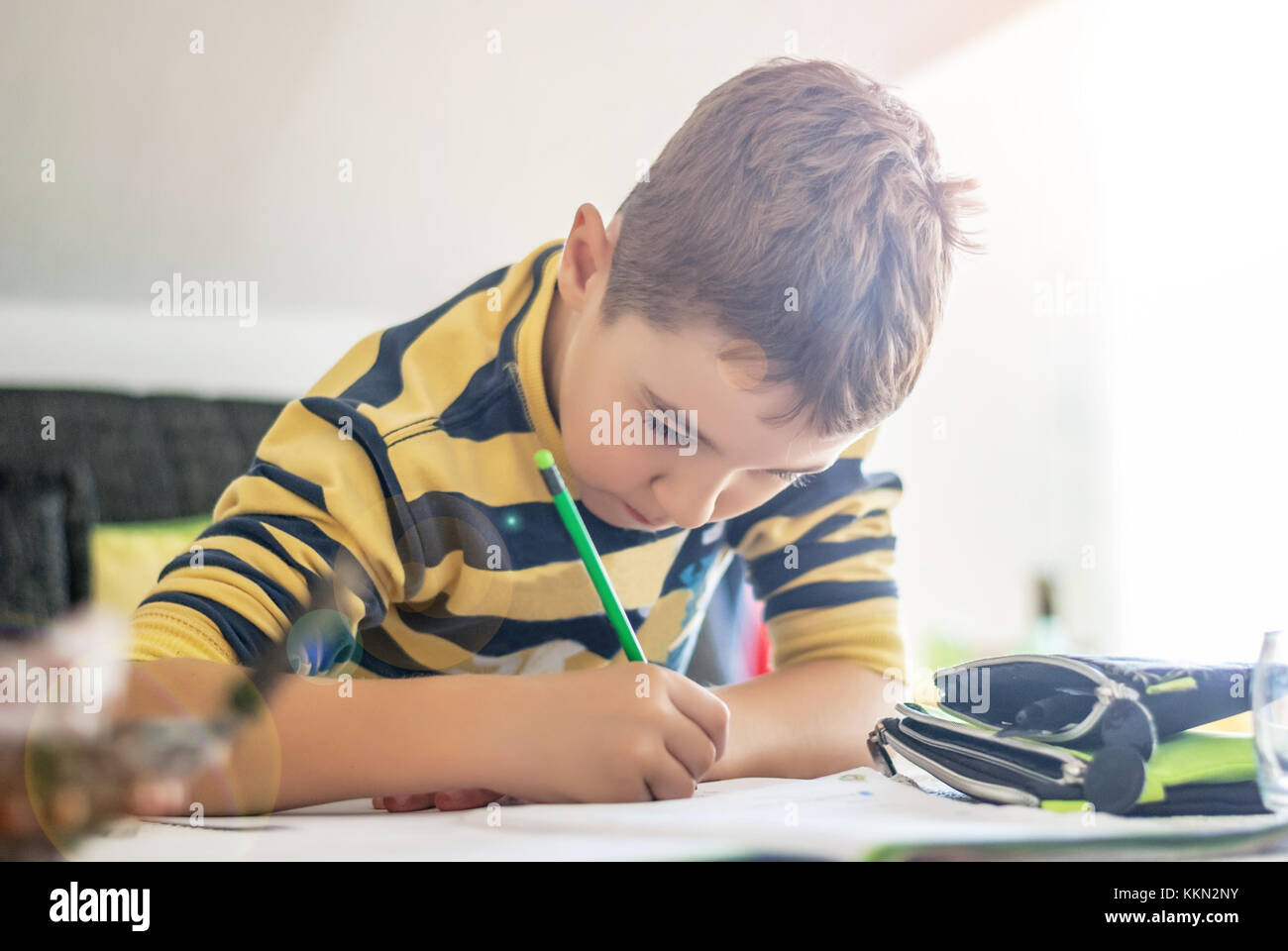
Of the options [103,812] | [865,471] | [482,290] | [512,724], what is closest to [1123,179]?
[865,471]

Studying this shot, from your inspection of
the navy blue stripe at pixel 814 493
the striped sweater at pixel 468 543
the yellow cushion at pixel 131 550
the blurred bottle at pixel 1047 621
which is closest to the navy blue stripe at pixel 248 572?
the striped sweater at pixel 468 543

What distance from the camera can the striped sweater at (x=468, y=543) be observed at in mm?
437

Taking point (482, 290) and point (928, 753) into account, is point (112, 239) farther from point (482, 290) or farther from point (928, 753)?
point (928, 753)

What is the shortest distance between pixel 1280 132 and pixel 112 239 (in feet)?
2.70

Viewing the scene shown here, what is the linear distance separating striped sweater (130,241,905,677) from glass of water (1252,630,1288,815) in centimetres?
27

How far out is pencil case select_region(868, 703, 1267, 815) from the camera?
0.32 meters

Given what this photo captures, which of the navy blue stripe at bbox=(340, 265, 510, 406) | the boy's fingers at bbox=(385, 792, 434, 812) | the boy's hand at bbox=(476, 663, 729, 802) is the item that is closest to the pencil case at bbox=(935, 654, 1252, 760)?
the boy's hand at bbox=(476, 663, 729, 802)

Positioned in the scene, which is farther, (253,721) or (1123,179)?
(1123,179)

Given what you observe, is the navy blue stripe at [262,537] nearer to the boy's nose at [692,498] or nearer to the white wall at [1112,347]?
the boy's nose at [692,498]

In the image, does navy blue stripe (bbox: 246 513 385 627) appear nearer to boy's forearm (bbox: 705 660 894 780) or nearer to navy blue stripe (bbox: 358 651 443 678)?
navy blue stripe (bbox: 358 651 443 678)

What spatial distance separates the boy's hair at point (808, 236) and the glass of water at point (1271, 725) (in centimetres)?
20

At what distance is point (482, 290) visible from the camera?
62 cm

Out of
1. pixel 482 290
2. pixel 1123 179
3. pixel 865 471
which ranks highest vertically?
pixel 1123 179
